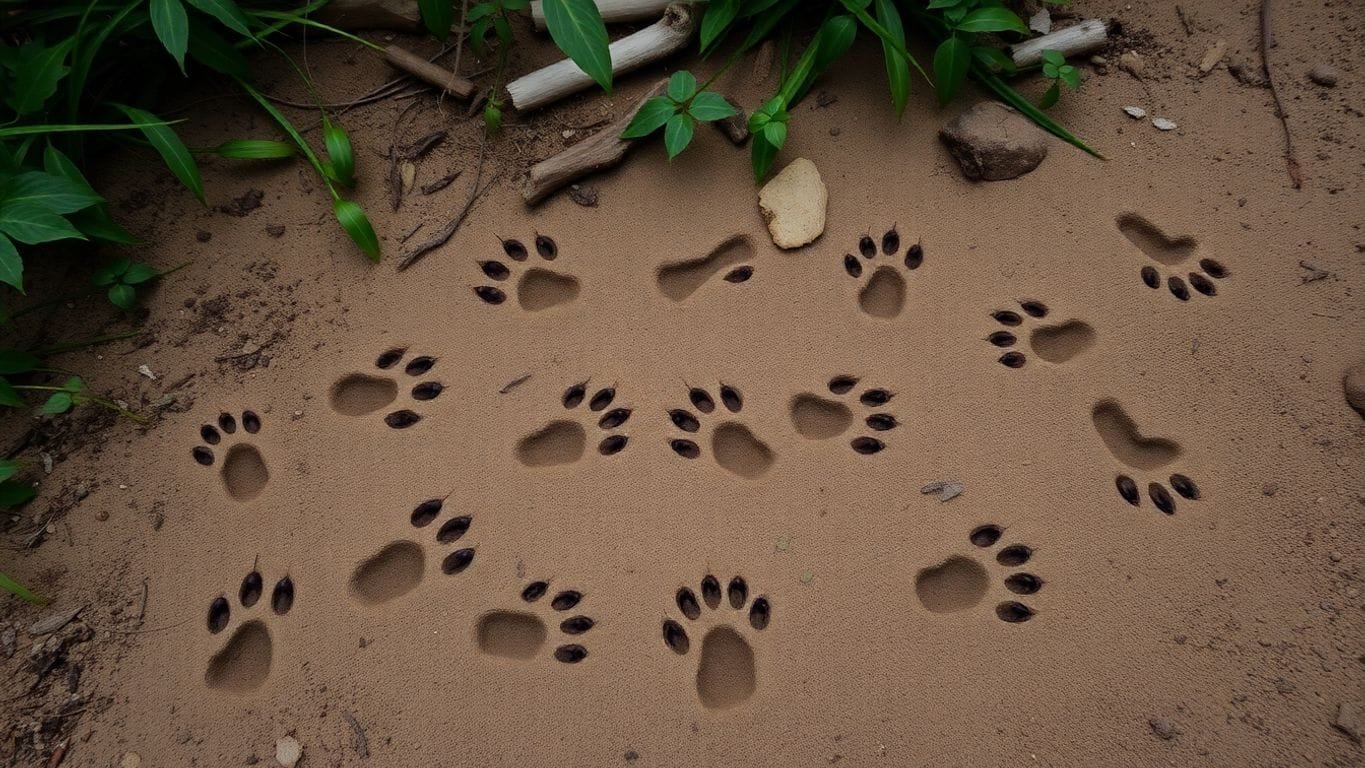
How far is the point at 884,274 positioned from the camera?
212 centimetres

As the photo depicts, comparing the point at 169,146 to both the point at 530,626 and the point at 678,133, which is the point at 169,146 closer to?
the point at 678,133

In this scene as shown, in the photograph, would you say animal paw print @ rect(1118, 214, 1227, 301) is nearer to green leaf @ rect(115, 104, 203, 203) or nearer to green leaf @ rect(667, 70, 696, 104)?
green leaf @ rect(667, 70, 696, 104)

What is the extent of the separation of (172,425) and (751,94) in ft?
6.08

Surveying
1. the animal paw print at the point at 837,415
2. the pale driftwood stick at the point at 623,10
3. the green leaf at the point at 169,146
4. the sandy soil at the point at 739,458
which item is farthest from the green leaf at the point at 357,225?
the animal paw print at the point at 837,415

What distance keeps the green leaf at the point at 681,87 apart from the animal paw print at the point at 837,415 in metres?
0.85

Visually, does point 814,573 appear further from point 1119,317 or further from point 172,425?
point 172,425

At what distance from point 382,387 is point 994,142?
5.92 feet

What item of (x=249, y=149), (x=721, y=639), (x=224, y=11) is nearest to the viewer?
(x=721, y=639)

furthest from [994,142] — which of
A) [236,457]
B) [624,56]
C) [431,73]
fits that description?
[236,457]

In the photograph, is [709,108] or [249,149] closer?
[709,108]

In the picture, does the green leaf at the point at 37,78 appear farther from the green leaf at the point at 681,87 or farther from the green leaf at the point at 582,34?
the green leaf at the point at 681,87

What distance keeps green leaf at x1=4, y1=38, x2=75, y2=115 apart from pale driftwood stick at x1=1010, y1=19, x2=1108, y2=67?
250cm

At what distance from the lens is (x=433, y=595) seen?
1.88m

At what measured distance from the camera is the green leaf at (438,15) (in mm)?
2094
